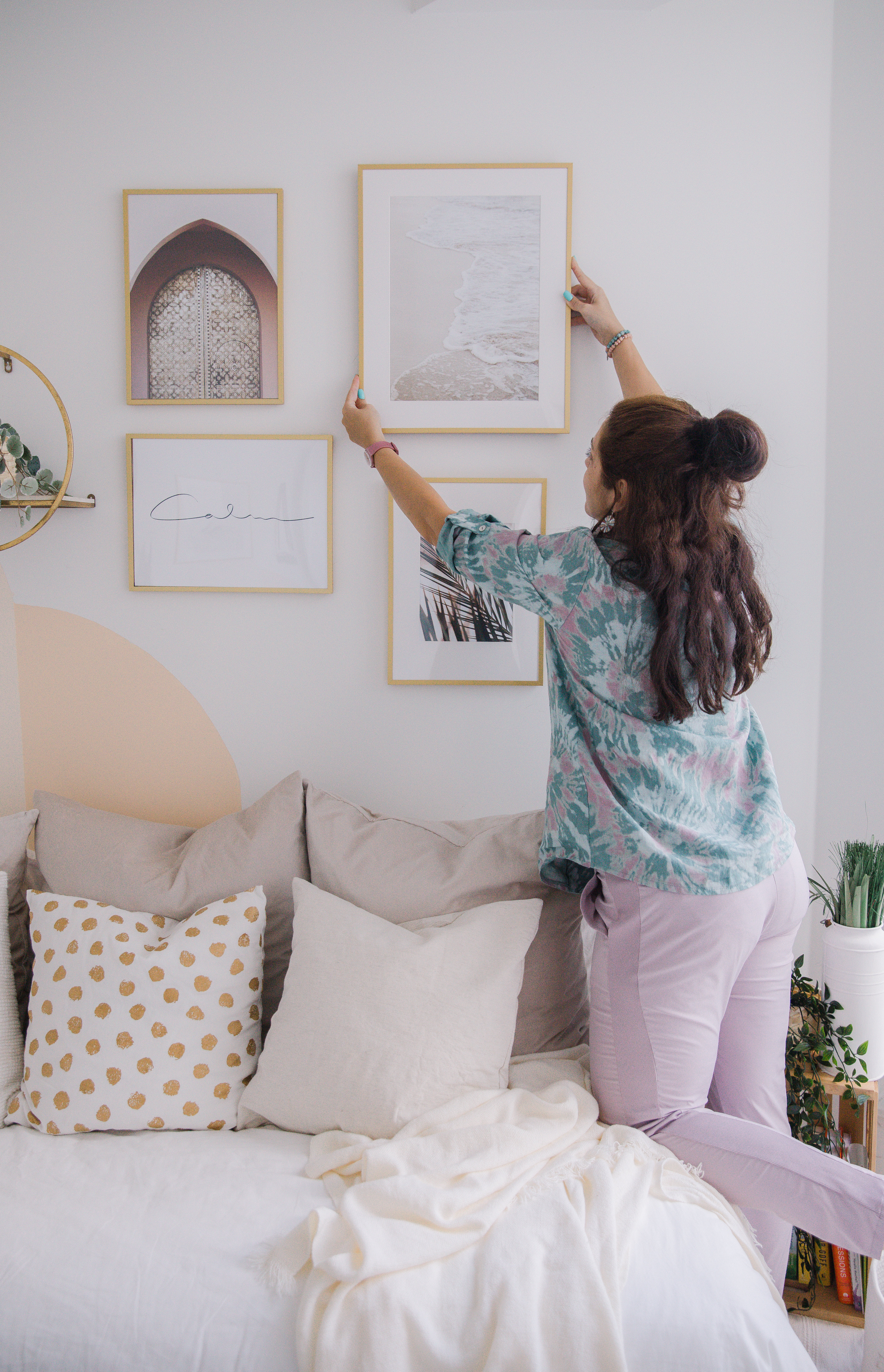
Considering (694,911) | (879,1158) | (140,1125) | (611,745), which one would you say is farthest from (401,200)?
(879,1158)

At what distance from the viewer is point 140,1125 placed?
53.3 inches

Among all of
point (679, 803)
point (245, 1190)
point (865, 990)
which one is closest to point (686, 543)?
point (679, 803)

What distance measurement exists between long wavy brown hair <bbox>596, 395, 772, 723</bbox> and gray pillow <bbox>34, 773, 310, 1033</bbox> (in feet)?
2.66

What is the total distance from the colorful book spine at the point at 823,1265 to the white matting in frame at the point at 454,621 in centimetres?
122

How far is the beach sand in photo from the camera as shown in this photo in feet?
5.69

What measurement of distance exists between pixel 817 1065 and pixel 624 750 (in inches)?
29.6

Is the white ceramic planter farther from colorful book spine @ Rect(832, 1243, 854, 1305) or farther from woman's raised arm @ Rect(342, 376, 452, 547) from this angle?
woman's raised arm @ Rect(342, 376, 452, 547)

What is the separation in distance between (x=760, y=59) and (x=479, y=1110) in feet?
7.03

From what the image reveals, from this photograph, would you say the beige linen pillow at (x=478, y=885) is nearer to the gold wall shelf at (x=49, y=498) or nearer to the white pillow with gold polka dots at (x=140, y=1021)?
the white pillow with gold polka dots at (x=140, y=1021)

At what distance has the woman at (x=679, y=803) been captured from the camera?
3.81ft

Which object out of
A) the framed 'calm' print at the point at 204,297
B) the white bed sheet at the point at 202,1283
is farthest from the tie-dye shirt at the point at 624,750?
the framed 'calm' print at the point at 204,297

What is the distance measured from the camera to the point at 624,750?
1.26 m

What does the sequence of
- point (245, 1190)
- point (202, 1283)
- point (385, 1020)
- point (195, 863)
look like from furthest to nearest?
point (195, 863) < point (385, 1020) < point (245, 1190) < point (202, 1283)

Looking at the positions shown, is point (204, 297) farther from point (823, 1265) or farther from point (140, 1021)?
point (823, 1265)
